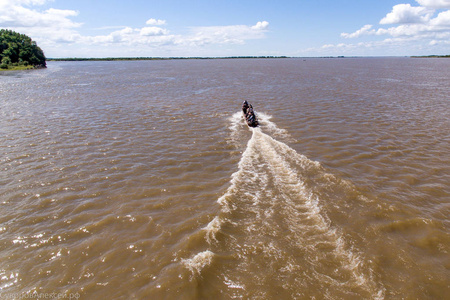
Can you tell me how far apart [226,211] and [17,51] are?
454 feet

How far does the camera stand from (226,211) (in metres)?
10.1

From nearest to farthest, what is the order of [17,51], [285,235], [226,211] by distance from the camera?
[285,235] → [226,211] → [17,51]

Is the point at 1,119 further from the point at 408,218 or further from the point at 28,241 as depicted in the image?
the point at 408,218

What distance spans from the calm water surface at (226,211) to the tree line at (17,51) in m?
110

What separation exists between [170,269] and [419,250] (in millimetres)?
8234

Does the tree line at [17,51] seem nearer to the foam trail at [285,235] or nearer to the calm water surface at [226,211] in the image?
the calm water surface at [226,211]

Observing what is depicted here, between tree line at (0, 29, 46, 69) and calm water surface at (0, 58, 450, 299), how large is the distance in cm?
11041

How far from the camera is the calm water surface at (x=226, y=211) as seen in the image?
23.3 ft

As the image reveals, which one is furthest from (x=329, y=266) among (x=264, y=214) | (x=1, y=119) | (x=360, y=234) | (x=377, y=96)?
(x=377, y=96)

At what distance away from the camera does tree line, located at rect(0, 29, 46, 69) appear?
100 m

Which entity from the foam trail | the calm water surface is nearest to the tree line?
the calm water surface

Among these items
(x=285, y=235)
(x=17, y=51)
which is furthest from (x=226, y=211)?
(x=17, y=51)

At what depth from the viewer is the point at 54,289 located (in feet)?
22.6

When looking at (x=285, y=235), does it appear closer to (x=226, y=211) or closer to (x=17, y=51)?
(x=226, y=211)
